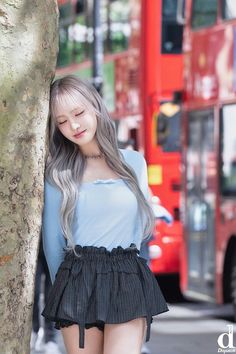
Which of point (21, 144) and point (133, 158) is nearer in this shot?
point (21, 144)

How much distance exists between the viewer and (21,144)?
4445 millimetres

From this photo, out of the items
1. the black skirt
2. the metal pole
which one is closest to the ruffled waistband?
the black skirt

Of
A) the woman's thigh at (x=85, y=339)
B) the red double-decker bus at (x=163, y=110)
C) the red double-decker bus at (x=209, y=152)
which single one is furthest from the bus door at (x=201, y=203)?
the woman's thigh at (x=85, y=339)

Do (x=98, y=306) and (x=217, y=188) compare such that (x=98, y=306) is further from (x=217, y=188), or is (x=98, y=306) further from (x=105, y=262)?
(x=217, y=188)

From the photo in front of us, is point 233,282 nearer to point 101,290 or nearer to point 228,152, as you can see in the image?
point 228,152

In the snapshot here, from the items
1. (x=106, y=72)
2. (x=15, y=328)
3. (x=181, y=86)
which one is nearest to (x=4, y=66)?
(x=15, y=328)

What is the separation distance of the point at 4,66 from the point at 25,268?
70 centimetres

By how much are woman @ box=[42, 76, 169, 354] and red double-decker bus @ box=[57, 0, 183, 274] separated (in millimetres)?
10771

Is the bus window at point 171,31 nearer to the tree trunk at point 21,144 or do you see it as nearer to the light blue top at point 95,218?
the light blue top at point 95,218

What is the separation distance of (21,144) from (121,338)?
89 centimetres

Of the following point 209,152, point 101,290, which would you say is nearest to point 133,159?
point 101,290

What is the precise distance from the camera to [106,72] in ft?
61.9

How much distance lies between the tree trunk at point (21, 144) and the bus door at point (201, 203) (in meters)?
10.0

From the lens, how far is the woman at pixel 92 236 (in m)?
4.85
